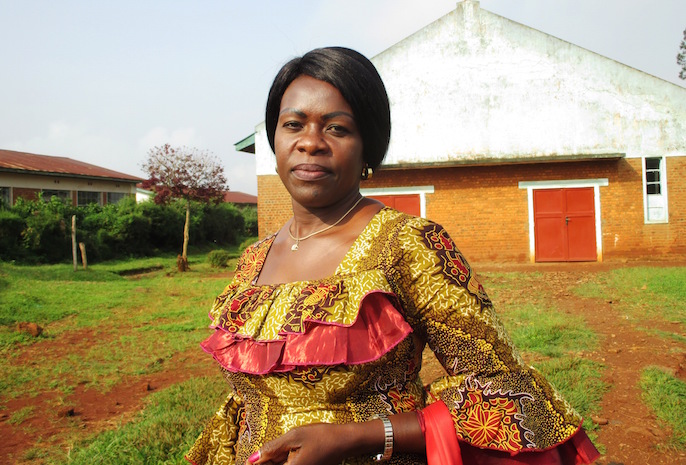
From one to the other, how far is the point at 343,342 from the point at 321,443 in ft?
0.79

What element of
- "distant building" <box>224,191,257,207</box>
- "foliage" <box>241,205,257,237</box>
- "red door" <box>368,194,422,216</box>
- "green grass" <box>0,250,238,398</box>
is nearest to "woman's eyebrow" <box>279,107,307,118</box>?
"green grass" <box>0,250,238,398</box>

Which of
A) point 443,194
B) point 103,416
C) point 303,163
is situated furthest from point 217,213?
point 303,163

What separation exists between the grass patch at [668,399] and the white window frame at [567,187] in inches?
369

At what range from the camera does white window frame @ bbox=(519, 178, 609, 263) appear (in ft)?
44.9

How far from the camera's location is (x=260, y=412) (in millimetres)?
1411

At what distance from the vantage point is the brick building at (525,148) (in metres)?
13.5

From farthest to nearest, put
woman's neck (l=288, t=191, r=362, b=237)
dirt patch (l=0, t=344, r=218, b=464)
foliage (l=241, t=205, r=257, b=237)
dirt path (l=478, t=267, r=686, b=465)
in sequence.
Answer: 1. foliage (l=241, t=205, r=257, b=237)
2. dirt patch (l=0, t=344, r=218, b=464)
3. dirt path (l=478, t=267, r=686, b=465)
4. woman's neck (l=288, t=191, r=362, b=237)

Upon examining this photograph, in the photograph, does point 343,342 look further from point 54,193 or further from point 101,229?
point 54,193

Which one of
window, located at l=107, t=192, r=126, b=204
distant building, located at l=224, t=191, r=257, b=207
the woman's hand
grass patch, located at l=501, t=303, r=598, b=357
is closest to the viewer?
the woman's hand

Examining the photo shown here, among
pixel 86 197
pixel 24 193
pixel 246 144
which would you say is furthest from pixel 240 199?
pixel 246 144

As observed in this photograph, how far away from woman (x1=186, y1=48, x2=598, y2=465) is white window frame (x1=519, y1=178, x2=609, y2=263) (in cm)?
1329

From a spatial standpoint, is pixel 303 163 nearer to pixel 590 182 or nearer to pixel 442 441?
pixel 442 441

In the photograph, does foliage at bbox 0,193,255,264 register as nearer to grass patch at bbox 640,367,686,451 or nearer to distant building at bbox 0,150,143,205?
distant building at bbox 0,150,143,205

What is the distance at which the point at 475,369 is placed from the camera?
1269mm
